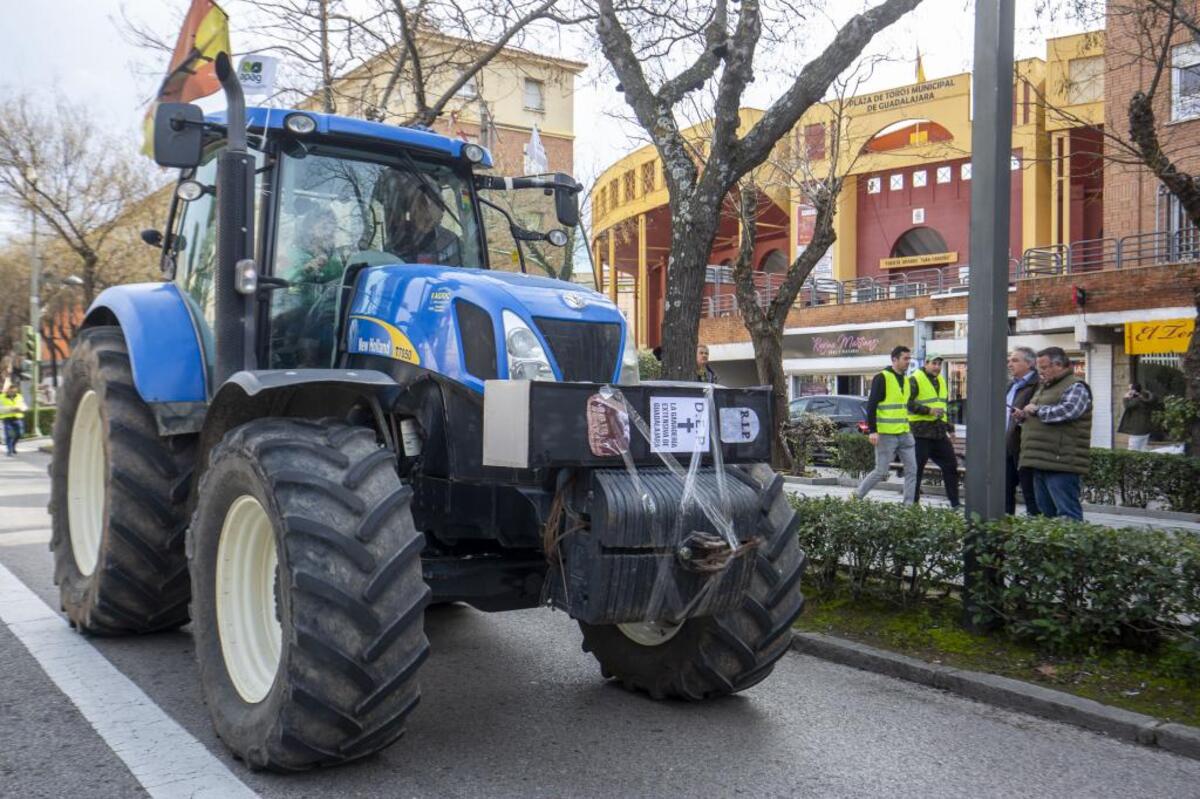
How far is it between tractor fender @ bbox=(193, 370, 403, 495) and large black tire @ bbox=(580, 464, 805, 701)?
1615 millimetres

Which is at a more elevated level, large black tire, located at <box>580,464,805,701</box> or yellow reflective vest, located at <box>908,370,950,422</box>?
yellow reflective vest, located at <box>908,370,950,422</box>

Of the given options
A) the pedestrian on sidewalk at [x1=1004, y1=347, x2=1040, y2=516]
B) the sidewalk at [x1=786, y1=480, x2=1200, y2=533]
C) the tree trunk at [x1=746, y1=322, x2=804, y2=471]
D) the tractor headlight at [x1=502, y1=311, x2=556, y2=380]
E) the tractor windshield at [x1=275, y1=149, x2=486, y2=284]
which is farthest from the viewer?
the tree trunk at [x1=746, y1=322, x2=804, y2=471]

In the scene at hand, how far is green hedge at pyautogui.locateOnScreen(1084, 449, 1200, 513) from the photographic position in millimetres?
12656

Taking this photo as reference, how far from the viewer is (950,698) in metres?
5.32

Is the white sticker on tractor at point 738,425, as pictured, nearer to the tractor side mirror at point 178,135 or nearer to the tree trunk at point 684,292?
the tractor side mirror at point 178,135

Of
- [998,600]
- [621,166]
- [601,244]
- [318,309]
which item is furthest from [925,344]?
[318,309]

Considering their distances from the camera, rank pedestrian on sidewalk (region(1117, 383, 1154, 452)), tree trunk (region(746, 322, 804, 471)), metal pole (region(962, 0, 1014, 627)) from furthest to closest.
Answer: tree trunk (region(746, 322, 804, 471)), pedestrian on sidewalk (region(1117, 383, 1154, 452)), metal pole (region(962, 0, 1014, 627))

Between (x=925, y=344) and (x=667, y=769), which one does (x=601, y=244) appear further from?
(x=667, y=769)

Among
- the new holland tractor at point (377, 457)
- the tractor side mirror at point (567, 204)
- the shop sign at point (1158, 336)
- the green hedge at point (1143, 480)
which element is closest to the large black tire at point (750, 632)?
the new holland tractor at point (377, 457)

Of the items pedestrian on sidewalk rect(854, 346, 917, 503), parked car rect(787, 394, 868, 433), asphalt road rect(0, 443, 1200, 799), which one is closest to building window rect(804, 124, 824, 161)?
parked car rect(787, 394, 868, 433)

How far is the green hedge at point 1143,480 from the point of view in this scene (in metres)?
12.7

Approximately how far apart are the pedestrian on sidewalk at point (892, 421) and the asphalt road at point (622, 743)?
19.5 ft

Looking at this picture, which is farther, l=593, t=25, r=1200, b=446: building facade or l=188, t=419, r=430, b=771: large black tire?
l=593, t=25, r=1200, b=446: building facade

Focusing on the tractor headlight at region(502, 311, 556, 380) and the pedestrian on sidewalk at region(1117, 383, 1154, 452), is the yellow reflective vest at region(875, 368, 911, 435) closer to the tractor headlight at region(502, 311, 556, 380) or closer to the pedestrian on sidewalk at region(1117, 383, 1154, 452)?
the pedestrian on sidewalk at region(1117, 383, 1154, 452)
